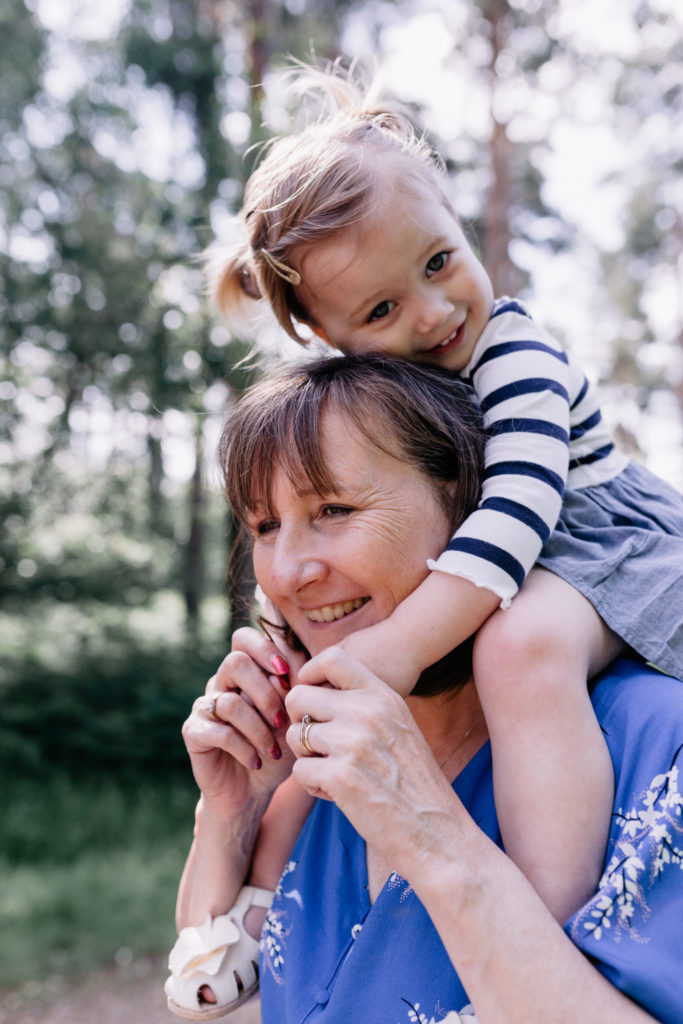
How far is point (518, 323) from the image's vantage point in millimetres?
1977

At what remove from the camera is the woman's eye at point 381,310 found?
6.69 ft

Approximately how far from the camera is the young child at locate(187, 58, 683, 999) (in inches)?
55.9

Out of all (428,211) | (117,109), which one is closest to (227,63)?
(117,109)

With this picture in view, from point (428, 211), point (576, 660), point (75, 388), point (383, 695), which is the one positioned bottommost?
point (75, 388)

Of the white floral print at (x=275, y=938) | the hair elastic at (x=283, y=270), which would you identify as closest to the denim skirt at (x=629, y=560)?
the hair elastic at (x=283, y=270)

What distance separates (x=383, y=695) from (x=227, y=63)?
1265 cm

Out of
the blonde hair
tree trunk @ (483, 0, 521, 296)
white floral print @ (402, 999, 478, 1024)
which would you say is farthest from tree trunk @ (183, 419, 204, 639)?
white floral print @ (402, 999, 478, 1024)

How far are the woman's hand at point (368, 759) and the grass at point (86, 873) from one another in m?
6.13

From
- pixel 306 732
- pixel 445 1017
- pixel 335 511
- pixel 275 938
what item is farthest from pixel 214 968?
pixel 335 511

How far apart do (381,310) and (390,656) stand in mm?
918

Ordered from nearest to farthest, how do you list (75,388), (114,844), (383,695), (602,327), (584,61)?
(383,695) < (114,844) < (75,388) < (584,61) < (602,327)

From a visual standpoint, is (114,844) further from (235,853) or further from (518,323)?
(518,323)

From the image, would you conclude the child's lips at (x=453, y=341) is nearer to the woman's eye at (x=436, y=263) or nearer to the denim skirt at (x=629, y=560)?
the woman's eye at (x=436, y=263)

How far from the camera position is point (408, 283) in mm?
2014
